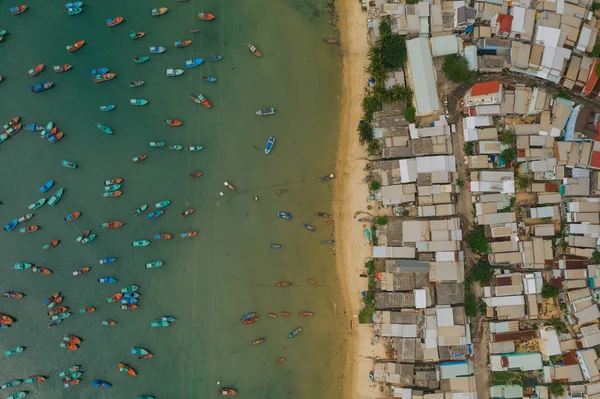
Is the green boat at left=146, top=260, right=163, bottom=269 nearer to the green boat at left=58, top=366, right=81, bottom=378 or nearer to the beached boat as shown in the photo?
the green boat at left=58, top=366, right=81, bottom=378

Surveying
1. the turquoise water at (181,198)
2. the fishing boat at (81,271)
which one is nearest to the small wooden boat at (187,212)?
the turquoise water at (181,198)

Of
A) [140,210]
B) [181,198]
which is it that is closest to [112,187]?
[140,210]

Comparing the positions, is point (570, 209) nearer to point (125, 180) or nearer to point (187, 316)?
point (187, 316)

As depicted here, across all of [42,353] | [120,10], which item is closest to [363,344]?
[42,353]

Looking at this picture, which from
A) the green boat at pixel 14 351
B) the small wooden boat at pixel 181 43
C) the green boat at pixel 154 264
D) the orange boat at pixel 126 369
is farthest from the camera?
the small wooden boat at pixel 181 43

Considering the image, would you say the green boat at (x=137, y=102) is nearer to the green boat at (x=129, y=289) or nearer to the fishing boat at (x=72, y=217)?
the fishing boat at (x=72, y=217)
